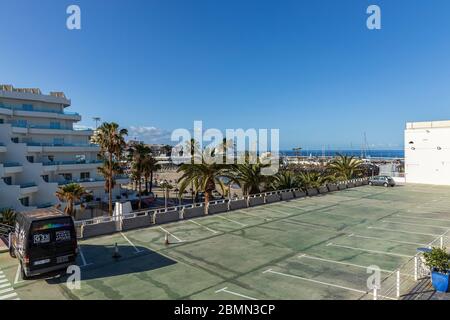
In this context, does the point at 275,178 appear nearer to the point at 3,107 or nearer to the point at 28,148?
the point at 28,148

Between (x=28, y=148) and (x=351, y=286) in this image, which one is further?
(x=28, y=148)

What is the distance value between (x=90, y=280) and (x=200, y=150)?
1747 cm

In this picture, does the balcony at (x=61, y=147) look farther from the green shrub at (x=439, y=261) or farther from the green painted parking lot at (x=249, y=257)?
the green shrub at (x=439, y=261)

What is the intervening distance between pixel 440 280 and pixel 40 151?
1749 inches

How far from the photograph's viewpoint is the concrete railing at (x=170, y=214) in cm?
1906

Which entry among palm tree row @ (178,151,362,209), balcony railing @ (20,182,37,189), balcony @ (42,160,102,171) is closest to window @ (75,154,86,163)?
balcony @ (42,160,102,171)

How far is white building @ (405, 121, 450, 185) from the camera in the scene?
45375 millimetres

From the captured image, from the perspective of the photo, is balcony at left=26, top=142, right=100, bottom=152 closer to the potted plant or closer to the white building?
the potted plant

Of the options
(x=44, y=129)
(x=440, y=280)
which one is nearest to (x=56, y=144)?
(x=44, y=129)

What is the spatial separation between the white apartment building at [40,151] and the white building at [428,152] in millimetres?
46079

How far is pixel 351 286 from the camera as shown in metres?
11.3

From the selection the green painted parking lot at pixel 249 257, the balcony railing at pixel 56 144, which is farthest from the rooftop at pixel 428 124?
the balcony railing at pixel 56 144

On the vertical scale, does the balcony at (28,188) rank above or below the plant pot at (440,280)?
above
